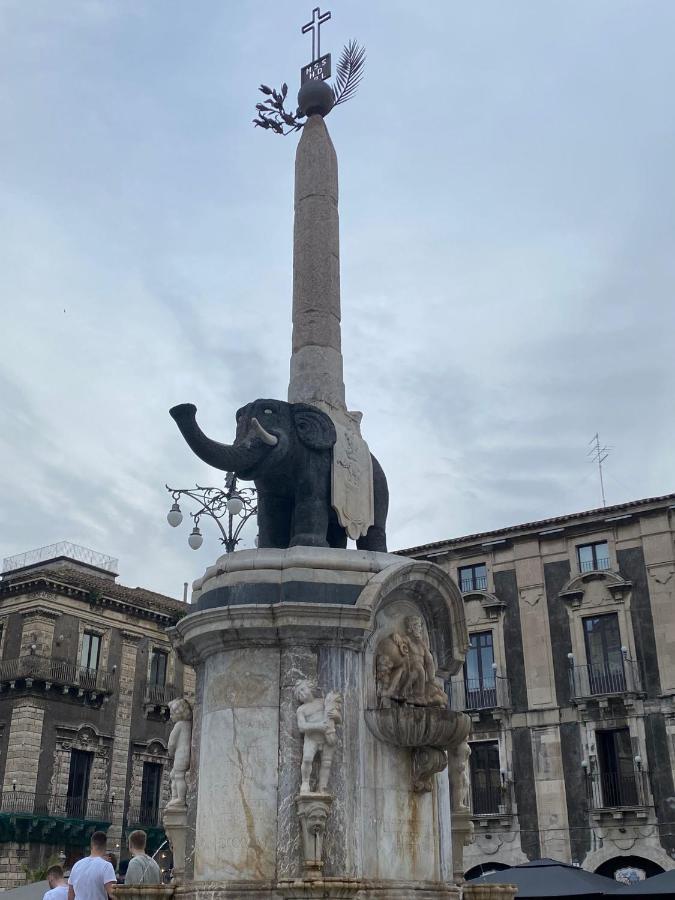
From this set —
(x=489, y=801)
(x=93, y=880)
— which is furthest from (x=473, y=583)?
(x=93, y=880)

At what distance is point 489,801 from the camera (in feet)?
107

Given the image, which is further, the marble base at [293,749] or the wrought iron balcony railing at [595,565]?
the wrought iron balcony railing at [595,565]

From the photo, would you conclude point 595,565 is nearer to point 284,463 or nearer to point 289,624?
point 284,463

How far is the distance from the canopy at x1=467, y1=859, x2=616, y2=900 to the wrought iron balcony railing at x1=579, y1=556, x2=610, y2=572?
14.8 m

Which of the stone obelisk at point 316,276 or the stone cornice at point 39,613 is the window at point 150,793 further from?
the stone obelisk at point 316,276

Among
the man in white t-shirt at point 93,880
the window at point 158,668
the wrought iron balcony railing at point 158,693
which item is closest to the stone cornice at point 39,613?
the wrought iron balcony railing at point 158,693

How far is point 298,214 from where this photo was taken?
1273cm

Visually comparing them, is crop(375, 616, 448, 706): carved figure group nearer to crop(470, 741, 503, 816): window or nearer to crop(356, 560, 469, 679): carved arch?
crop(356, 560, 469, 679): carved arch

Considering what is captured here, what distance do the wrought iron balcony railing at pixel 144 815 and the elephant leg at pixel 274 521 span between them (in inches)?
1264

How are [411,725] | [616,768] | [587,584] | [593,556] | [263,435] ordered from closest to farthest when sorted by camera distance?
[411,725]
[263,435]
[616,768]
[587,584]
[593,556]

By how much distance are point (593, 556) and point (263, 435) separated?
2569cm

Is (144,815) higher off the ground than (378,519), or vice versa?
(378,519)

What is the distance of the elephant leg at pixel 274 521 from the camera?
1064 cm

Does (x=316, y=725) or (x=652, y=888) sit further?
(x=652, y=888)
